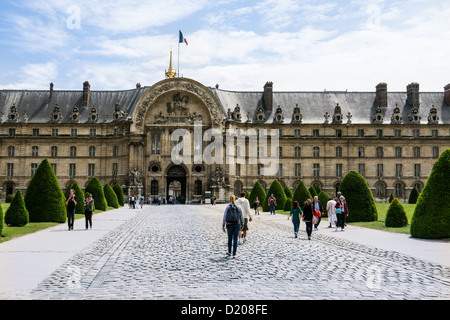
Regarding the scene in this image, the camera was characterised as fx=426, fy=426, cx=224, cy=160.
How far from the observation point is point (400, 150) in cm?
6475

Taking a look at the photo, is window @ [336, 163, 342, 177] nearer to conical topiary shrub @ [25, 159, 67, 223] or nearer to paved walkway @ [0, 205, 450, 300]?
paved walkway @ [0, 205, 450, 300]

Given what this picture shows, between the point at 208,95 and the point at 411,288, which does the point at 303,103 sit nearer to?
the point at 208,95

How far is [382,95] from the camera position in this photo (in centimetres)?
6775

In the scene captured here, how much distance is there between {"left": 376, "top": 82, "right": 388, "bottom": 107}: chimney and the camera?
67.6m

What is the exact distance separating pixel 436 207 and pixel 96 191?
28349mm

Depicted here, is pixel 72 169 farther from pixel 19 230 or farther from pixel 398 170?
pixel 398 170

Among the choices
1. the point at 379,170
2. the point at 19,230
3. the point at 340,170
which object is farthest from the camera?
the point at 340,170

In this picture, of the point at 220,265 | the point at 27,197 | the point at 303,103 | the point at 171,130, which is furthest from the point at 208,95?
the point at 220,265

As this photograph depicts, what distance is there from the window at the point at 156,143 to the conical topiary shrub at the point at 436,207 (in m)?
46.7

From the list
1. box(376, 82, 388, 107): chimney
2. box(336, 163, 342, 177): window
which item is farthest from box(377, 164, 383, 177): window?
box(376, 82, 388, 107): chimney

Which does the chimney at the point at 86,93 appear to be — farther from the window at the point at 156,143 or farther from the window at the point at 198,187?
the window at the point at 198,187

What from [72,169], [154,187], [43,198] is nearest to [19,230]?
[43,198]

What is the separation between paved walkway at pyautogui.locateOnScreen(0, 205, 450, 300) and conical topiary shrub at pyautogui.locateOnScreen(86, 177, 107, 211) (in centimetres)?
2035
